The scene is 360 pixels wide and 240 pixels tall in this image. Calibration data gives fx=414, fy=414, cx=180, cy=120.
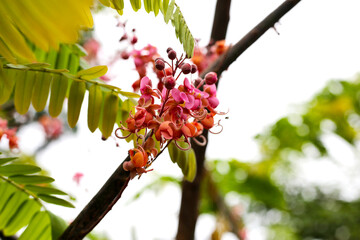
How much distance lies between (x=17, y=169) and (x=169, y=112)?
283 millimetres

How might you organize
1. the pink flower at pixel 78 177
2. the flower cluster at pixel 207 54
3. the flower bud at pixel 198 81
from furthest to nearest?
1. the pink flower at pixel 78 177
2. the flower cluster at pixel 207 54
3. the flower bud at pixel 198 81

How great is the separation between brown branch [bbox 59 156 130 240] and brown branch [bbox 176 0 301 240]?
22 centimetres

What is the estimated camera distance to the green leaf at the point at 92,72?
0.59 m

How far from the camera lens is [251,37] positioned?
58 centimetres

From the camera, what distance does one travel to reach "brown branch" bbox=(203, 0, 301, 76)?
59 cm

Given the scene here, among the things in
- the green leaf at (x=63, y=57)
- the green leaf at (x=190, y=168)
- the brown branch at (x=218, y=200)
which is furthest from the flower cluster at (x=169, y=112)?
the brown branch at (x=218, y=200)

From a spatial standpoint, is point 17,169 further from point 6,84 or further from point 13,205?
point 6,84

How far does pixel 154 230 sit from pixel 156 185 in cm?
95

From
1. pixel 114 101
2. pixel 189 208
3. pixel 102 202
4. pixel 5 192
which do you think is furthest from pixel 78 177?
pixel 102 202

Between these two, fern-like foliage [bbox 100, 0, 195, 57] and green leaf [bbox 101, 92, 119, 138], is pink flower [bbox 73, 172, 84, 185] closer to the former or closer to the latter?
green leaf [bbox 101, 92, 119, 138]

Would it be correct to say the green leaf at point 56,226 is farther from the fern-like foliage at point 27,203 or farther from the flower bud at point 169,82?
the flower bud at point 169,82

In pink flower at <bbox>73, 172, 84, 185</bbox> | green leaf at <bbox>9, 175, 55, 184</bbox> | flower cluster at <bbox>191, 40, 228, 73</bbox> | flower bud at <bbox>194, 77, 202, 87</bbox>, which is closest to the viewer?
flower bud at <bbox>194, 77, 202, 87</bbox>

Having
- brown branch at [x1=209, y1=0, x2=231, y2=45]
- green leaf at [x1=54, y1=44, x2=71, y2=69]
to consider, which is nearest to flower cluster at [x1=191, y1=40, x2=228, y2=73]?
brown branch at [x1=209, y1=0, x2=231, y2=45]

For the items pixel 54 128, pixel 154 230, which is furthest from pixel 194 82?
pixel 154 230
